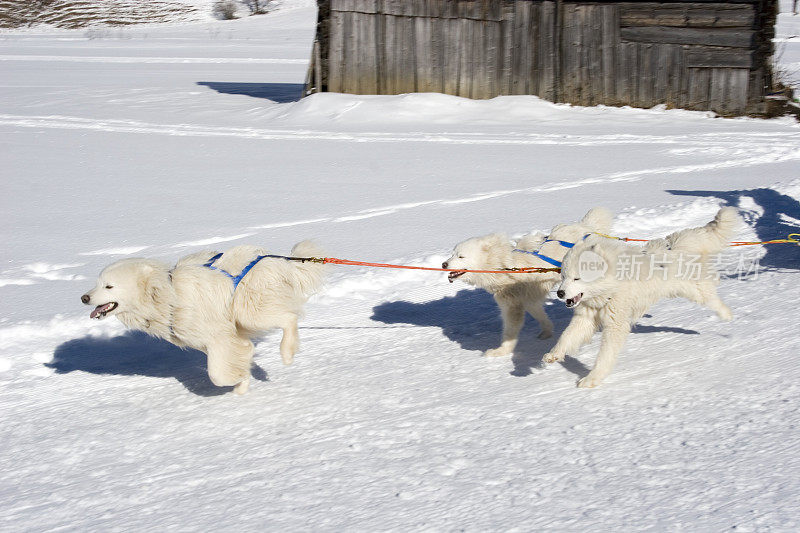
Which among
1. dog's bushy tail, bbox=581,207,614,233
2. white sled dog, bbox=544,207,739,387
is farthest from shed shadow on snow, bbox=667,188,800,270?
white sled dog, bbox=544,207,739,387

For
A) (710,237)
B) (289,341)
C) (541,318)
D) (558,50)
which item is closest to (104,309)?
(289,341)

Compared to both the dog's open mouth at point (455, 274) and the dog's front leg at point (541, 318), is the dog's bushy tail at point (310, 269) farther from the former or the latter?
the dog's front leg at point (541, 318)

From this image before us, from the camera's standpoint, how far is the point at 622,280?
4602 mm

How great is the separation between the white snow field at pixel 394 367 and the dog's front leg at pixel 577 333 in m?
0.26

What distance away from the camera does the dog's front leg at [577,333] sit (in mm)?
4645

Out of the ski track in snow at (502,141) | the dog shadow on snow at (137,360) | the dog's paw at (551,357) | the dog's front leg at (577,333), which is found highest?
the dog's front leg at (577,333)

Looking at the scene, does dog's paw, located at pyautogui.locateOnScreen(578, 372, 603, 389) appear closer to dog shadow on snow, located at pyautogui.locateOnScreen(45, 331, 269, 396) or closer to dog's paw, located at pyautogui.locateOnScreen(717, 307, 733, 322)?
dog's paw, located at pyautogui.locateOnScreen(717, 307, 733, 322)

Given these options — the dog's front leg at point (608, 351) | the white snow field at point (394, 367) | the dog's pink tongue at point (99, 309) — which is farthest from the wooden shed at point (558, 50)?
the dog's pink tongue at point (99, 309)

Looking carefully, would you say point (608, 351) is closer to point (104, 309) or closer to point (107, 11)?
point (104, 309)

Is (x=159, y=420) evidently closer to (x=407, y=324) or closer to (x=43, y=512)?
(x=43, y=512)

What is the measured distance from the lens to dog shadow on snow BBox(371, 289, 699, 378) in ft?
17.6

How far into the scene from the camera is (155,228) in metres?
8.40

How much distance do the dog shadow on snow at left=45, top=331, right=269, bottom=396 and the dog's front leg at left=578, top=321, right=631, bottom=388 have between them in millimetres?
2158

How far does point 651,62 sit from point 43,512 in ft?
45.4
